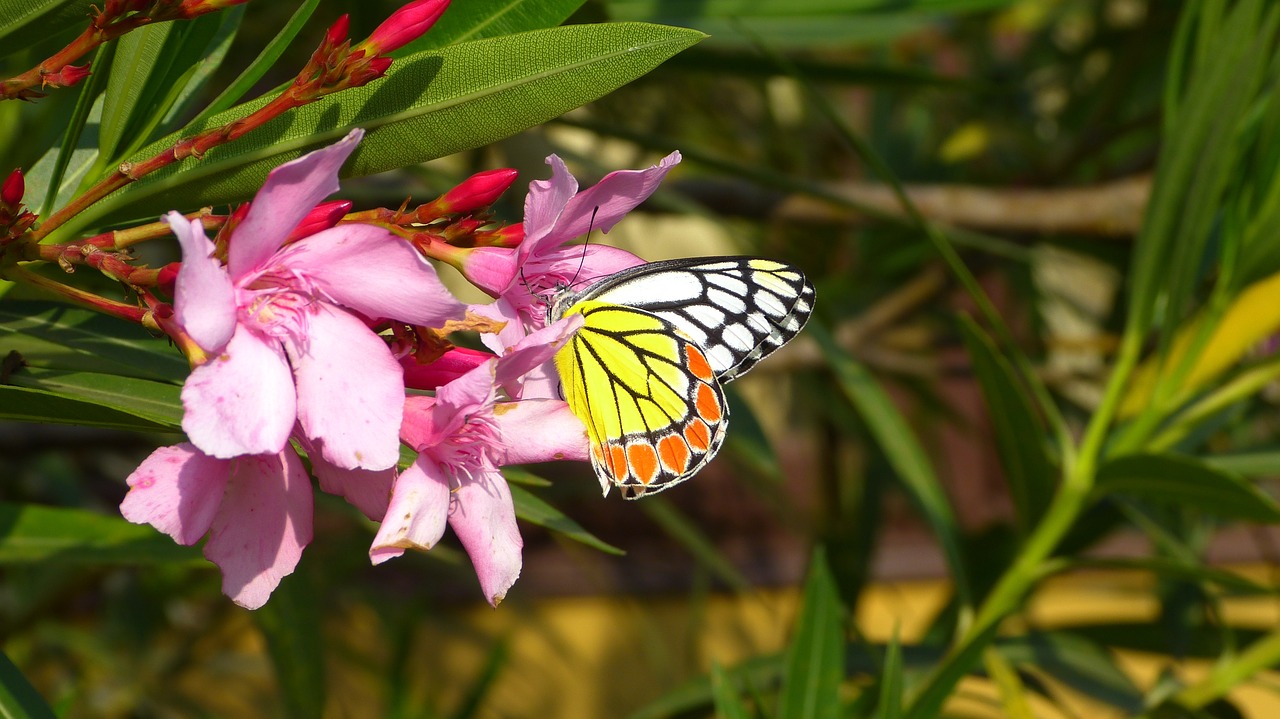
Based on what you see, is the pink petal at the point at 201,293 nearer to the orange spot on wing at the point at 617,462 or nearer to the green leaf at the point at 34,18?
the green leaf at the point at 34,18

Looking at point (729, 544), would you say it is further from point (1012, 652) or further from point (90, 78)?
point (90, 78)

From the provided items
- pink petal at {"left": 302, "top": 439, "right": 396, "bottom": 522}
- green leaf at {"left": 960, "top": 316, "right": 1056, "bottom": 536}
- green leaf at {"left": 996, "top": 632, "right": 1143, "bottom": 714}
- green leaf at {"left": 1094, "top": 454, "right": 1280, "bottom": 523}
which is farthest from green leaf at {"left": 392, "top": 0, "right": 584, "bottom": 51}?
green leaf at {"left": 996, "top": 632, "right": 1143, "bottom": 714}

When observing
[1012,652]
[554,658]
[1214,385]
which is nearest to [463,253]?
[1214,385]

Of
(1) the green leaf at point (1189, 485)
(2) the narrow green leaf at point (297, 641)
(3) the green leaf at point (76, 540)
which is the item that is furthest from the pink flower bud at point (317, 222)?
(1) the green leaf at point (1189, 485)

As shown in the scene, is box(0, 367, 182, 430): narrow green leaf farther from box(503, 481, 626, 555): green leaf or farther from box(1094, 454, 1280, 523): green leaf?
box(1094, 454, 1280, 523): green leaf

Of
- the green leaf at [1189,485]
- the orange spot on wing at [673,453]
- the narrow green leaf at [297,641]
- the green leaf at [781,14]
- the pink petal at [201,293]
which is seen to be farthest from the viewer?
the green leaf at [781,14]

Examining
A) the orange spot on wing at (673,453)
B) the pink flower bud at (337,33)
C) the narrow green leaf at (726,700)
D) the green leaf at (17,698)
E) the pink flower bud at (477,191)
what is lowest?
the narrow green leaf at (726,700)

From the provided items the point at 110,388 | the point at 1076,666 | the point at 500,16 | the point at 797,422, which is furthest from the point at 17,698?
the point at 797,422
